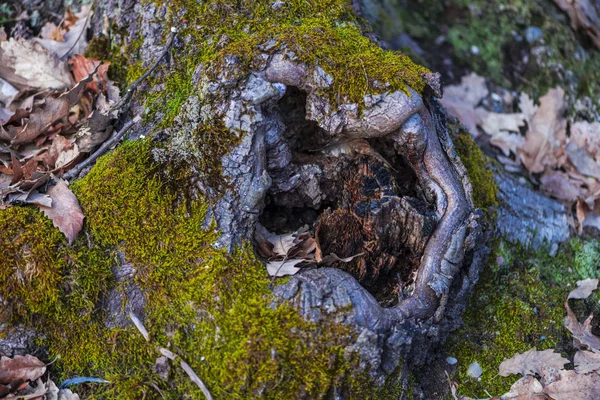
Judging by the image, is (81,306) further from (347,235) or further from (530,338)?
(530,338)

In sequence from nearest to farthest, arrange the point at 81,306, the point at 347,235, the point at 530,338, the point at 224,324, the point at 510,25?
the point at 224,324
the point at 81,306
the point at 347,235
the point at 530,338
the point at 510,25

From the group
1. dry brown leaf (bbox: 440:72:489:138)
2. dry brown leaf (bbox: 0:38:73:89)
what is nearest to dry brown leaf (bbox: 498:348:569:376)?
dry brown leaf (bbox: 440:72:489:138)

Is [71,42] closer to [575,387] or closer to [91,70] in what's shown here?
[91,70]

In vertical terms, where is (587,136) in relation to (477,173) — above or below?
below

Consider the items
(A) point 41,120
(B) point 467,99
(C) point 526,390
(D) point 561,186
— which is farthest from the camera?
(B) point 467,99

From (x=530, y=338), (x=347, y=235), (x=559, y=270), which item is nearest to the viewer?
(x=347, y=235)

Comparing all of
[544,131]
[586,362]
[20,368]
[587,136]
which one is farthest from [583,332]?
[20,368]

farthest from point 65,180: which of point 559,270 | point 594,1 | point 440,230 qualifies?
Answer: point 594,1

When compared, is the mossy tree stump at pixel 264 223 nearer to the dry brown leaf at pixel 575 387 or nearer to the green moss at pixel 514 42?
the dry brown leaf at pixel 575 387
